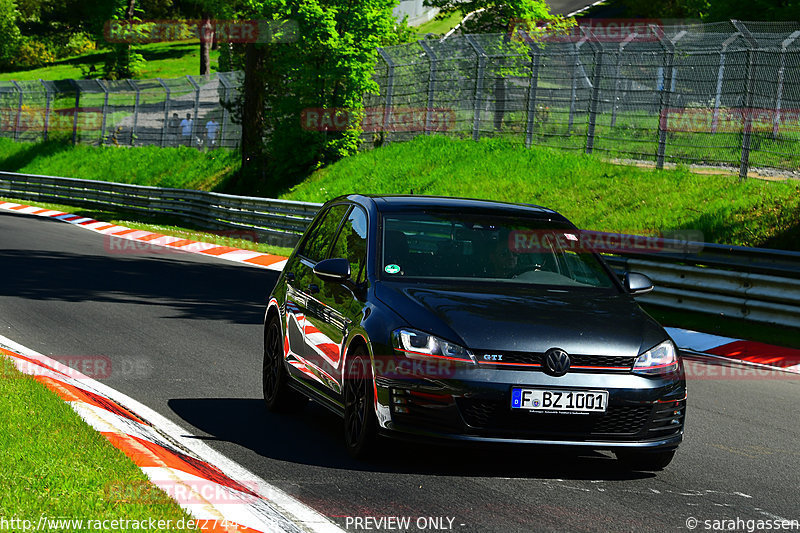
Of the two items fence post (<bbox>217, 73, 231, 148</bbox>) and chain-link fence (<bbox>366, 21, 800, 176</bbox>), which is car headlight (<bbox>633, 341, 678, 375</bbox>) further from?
fence post (<bbox>217, 73, 231, 148</bbox>)

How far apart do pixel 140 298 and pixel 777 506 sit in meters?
10.7

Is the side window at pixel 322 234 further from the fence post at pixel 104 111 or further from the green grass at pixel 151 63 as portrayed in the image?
the green grass at pixel 151 63

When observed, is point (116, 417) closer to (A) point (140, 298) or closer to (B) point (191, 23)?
(A) point (140, 298)

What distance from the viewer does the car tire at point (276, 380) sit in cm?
814

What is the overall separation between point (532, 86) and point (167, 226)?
11126mm

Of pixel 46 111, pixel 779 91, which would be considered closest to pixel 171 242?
pixel 779 91

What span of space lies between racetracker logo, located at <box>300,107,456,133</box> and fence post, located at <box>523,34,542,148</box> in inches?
162

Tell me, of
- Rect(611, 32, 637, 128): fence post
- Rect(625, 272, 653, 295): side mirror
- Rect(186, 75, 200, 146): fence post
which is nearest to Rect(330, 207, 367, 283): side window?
Rect(625, 272, 653, 295): side mirror

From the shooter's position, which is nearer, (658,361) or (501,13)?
(658,361)

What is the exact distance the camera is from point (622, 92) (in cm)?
2325

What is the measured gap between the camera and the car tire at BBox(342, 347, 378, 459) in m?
6.36

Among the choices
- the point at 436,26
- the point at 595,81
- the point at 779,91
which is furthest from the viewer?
the point at 436,26

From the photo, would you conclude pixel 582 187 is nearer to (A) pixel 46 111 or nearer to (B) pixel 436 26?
(A) pixel 46 111

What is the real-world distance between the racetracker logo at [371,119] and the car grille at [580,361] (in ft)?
80.2
